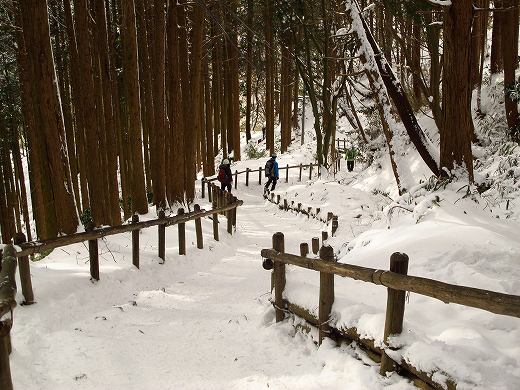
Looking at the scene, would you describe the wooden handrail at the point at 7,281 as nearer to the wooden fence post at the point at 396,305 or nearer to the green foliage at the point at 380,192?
the wooden fence post at the point at 396,305

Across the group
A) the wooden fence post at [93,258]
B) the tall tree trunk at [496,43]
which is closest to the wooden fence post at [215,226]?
the wooden fence post at [93,258]

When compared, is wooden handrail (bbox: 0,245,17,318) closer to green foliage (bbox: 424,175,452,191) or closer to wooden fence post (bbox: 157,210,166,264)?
wooden fence post (bbox: 157,210,166,264)

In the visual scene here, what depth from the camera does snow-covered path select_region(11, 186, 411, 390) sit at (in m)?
3.96

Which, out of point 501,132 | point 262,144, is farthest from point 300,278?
point 262,144

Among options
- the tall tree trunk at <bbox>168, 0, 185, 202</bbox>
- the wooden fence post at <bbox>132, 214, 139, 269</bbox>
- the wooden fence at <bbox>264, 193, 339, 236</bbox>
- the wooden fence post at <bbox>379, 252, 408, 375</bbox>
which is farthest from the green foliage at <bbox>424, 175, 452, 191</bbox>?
the tall tree trunk at <bbox>168, 0, 185, 202</bbox>

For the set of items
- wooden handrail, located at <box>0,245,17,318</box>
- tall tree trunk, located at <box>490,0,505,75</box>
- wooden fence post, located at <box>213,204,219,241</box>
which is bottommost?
wooden fence post, located at <box>213,204,219,241</box>

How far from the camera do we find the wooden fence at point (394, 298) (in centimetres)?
274

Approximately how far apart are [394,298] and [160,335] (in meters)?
2.95

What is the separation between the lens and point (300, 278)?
18.3 feet

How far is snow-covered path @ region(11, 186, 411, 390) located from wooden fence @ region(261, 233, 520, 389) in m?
0.14

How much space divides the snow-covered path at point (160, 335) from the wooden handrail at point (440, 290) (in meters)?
0.74

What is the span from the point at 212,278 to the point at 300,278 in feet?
8.21

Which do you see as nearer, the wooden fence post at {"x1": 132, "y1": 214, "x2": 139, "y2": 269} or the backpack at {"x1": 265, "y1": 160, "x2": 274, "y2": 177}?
the wooden fence post at {"x1": 132, "y1": 214, "x2": 139, "y2": 269}

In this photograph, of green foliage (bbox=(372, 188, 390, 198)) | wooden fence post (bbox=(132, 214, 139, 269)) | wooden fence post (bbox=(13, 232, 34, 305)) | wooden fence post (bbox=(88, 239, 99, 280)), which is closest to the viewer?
wooden fence post (bbox=(13, 232, 34, 305))
